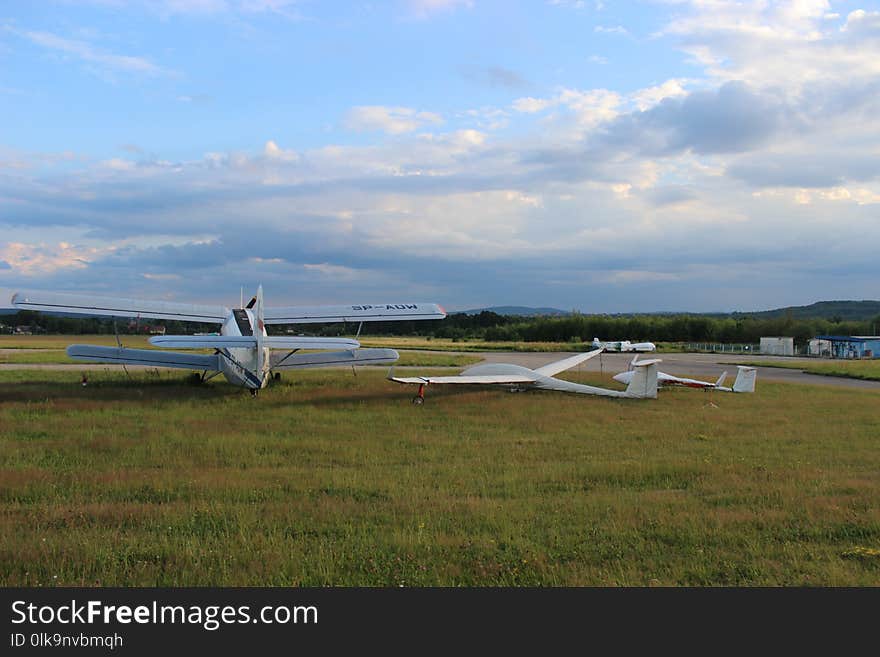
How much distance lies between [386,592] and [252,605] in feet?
2.81

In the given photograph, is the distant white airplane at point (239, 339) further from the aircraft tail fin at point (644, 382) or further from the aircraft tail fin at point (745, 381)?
the aircraft tail fin at point (745, 381)

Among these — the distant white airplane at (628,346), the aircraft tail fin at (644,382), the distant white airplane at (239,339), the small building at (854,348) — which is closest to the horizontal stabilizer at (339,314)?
the distant white airplane at (239,339)

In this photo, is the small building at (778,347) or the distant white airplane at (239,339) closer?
the distant white airplane at (239,339)

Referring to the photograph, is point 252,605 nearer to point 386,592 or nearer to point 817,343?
point 386,592

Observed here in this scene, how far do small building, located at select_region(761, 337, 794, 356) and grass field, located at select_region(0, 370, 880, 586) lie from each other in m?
46.4

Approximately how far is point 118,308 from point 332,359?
6527 millimetres

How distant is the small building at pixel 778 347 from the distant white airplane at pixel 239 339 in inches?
1777

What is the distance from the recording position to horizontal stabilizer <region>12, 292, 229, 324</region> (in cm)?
1802

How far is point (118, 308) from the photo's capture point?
1922cm

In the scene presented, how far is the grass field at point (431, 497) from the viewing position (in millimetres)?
5035

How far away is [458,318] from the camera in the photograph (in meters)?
108

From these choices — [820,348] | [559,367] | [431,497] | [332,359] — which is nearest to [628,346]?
[559,367]

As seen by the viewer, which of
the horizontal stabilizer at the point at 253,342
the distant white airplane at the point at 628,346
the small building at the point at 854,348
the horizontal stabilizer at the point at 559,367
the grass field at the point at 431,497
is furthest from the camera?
the small building at the point at 854,348

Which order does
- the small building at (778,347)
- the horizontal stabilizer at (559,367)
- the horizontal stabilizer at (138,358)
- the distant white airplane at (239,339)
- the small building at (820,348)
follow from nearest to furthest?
the distant white airplane at (239,339) < the horizontal stabilizer at (138,358) < the horizontal stabilizer at (559,367) < the small building at (820,348) < the small building at (778,347)
